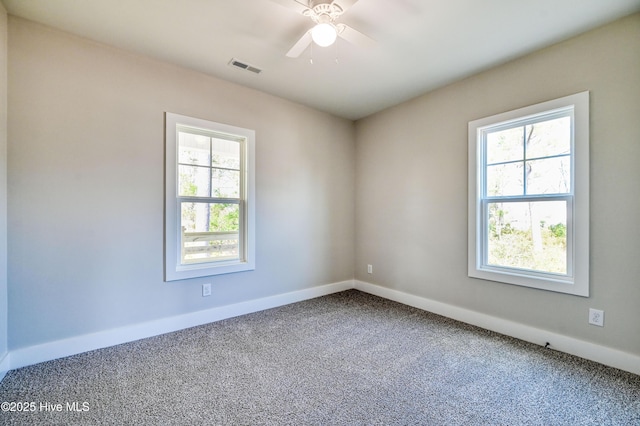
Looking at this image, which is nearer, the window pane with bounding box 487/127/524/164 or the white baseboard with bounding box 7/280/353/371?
the white baseboard with bounding box 7/280/353/371

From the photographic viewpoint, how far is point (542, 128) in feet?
8.48

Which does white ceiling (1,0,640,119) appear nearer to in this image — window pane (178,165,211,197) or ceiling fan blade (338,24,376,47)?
ceiling fan blade (338,24,376,47)

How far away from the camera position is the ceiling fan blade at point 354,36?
1915 millimetres

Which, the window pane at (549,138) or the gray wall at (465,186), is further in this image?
the window pane at (549,138)

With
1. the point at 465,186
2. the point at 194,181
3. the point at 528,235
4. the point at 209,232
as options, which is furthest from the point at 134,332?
the point at 528,235

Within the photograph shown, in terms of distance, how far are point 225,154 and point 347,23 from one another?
184 centimetres

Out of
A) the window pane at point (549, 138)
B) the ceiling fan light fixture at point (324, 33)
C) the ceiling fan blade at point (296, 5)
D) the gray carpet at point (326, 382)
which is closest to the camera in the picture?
the gray carpet at point (326, 382)

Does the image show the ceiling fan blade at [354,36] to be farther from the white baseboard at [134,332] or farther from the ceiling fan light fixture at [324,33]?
the white baseboard at [134,332]

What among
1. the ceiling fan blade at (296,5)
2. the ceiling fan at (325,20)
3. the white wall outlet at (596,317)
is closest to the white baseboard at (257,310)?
the white wall outlet at (596,317)

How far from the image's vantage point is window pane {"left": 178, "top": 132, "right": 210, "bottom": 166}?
2930 mm

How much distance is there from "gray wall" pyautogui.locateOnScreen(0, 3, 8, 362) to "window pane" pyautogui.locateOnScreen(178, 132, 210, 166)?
47.8 inches

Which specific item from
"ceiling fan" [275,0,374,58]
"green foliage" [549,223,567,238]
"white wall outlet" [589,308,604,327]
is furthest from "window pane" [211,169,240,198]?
"white wall outlet" [589,308,604,327]

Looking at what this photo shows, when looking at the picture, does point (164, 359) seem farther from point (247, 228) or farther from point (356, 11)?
point (356, 11)

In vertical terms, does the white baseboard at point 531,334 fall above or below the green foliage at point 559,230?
below
